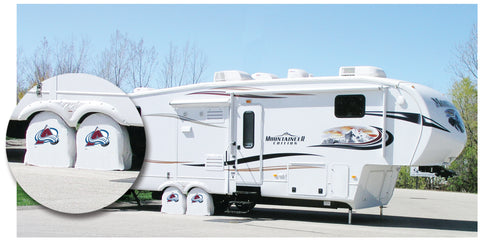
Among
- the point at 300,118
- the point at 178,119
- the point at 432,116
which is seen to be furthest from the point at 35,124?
the point at 432,116

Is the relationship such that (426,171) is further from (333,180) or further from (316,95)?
(316,95)

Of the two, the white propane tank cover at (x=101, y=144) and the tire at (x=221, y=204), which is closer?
the white propane tank cover at (x=101, y=144)

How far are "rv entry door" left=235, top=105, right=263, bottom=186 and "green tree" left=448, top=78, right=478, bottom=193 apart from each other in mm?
13930

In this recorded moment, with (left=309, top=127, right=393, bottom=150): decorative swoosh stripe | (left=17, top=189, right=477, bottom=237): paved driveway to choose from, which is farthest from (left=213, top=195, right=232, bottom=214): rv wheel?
(left=309, top=127, right=393, bottom=150): decorative swoosh stripe

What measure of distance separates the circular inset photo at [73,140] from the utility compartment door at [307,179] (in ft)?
10.6

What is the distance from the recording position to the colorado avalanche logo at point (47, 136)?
10547mm

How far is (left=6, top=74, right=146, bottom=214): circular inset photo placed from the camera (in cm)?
1034

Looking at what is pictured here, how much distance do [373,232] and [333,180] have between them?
1214mm

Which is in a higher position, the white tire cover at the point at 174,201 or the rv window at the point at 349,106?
the rv window at the point at 349,106

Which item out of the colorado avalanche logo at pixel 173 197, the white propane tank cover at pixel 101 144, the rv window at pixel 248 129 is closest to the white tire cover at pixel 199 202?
the colorado avalanche logo at pixel 173 197

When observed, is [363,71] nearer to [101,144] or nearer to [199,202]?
[199,202]

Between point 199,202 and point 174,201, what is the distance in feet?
1.94

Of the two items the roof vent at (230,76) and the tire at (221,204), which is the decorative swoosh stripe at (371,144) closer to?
the roof vent at (230,76)

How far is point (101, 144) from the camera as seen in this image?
10.6 m
